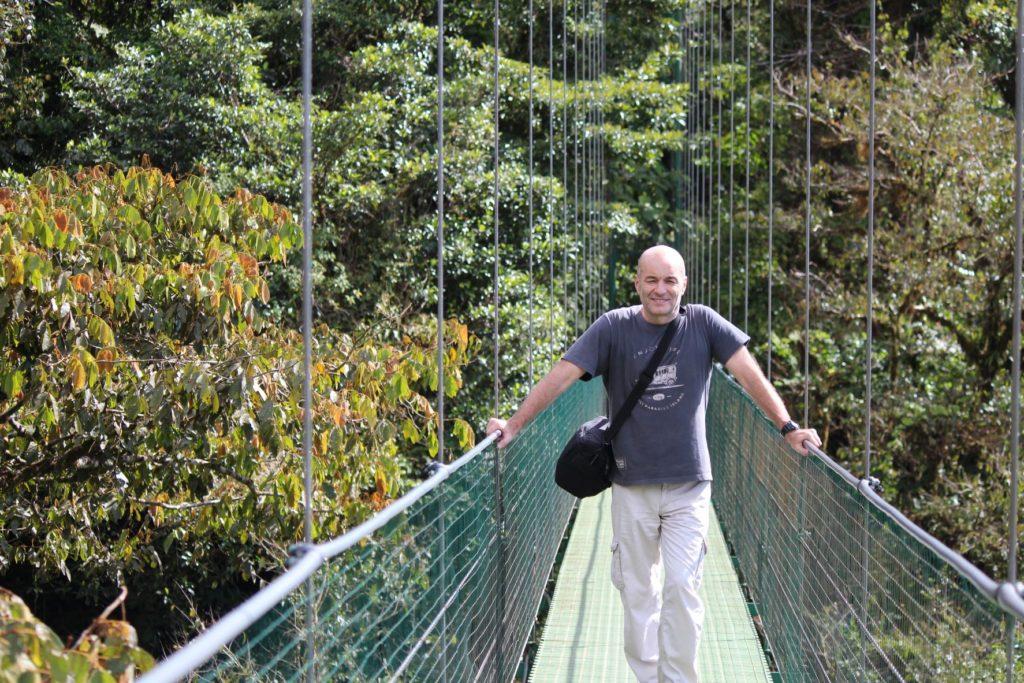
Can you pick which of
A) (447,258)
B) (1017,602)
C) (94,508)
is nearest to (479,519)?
(1017,602)

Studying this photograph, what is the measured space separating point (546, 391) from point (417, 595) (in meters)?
0.66

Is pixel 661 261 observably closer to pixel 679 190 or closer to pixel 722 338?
pixel 722 338

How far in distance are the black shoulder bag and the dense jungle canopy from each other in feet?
5.84

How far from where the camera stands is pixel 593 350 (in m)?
2.83

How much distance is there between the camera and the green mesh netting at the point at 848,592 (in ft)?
6.42

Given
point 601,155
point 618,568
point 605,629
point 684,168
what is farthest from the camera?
point 684,168

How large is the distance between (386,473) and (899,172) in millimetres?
7279

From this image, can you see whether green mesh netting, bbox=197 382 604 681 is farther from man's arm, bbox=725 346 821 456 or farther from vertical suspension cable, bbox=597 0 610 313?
vertical suspension cable, bbox=597 0 610 313

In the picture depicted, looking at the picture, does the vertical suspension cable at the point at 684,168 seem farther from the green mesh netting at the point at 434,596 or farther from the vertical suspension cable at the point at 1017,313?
the vertical suspension cable at the point at 1017,313

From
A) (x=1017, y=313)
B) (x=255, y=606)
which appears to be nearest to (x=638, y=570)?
(x=1017, y=313)

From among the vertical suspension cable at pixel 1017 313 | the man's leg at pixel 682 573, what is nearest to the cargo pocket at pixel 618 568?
the man's leg at pixel 682 573

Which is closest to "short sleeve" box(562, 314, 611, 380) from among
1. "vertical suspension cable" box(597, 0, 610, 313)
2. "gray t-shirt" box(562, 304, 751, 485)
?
"gray t-shirt" box(562, 304, 751, 485)

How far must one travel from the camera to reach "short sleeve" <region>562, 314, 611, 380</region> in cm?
282

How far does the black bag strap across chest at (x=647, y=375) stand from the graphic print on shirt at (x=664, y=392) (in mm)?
12
